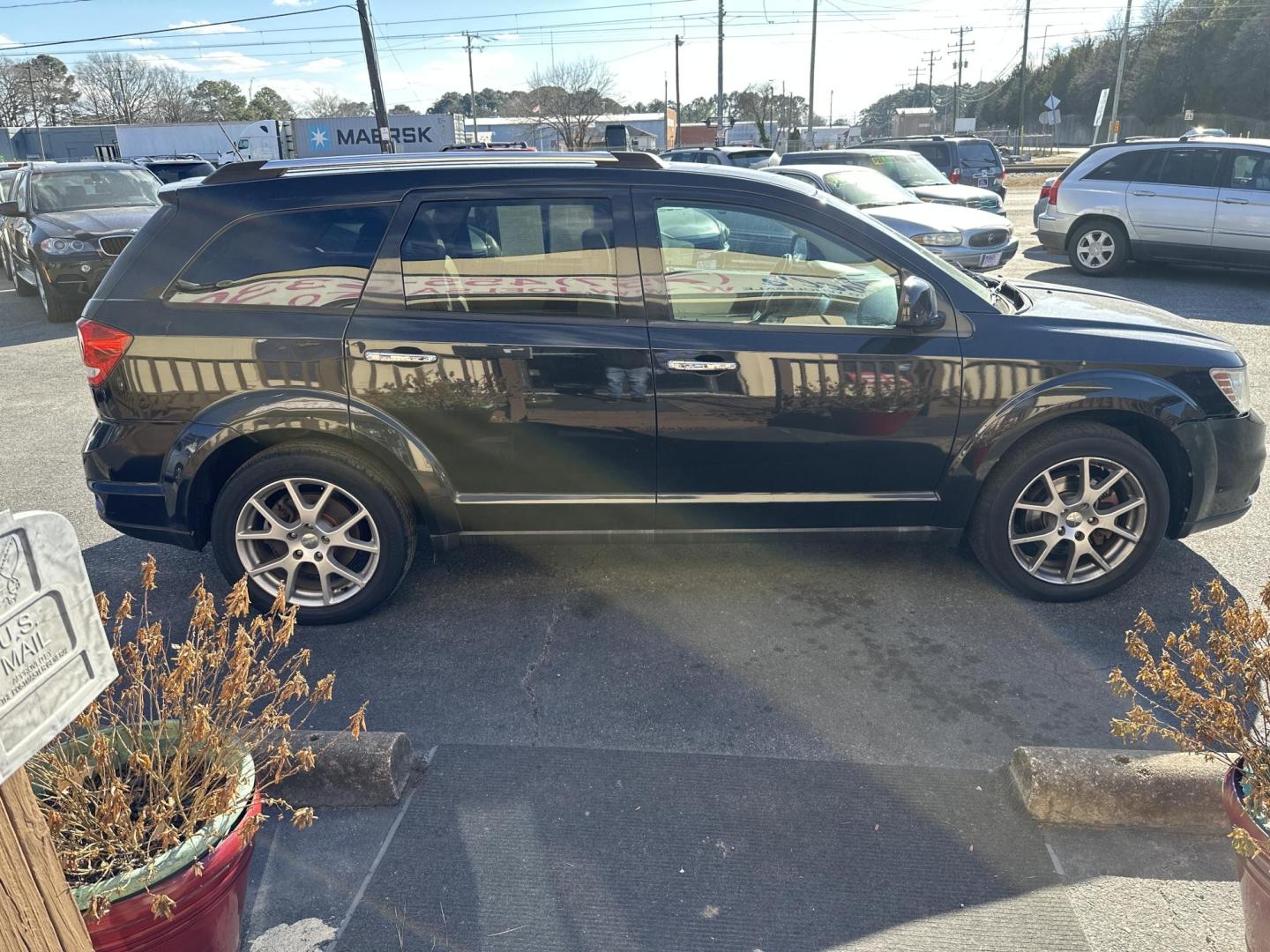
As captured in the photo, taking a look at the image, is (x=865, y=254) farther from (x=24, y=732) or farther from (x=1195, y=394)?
(x=24, y=732)

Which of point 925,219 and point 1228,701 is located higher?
point 925,219

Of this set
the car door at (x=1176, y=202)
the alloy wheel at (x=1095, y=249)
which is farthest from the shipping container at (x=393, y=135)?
the car door at (x=1176, y=202)

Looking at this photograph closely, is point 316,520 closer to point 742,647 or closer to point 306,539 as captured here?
point 306,539

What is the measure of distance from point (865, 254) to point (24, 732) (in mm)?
3320

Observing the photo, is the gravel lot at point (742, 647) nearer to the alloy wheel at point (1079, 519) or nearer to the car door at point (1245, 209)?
the alloy wheel at point (1079, 519)

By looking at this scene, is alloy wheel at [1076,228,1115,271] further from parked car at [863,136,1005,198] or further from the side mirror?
the side mirror

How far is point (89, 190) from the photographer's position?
12070 mm

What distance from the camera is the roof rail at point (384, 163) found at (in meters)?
3.85

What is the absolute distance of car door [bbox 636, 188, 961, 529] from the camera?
3.74 metres

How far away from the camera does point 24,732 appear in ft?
4.49

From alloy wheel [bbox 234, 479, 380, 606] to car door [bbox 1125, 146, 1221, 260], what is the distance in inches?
438

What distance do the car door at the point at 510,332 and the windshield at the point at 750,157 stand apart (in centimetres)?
1703

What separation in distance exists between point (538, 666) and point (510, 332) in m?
1.33

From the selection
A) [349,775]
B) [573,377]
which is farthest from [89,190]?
[349,775]
